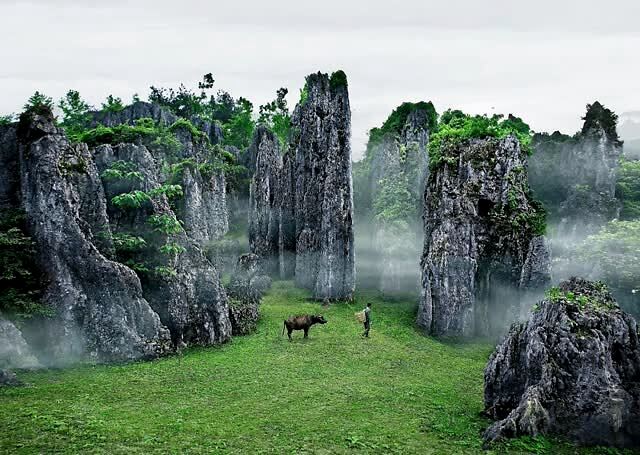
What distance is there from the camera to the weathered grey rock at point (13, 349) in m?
18.0

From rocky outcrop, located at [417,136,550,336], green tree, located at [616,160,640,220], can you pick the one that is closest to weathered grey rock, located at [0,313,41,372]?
rocky outcrop, located at [417,136,550,336]

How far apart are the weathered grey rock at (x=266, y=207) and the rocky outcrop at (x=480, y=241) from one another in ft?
67.2

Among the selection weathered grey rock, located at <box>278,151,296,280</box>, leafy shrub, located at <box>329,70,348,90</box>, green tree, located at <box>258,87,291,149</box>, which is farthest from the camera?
green tree, located at <box>258,87,291,149</box>

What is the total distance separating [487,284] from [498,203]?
4996 mm

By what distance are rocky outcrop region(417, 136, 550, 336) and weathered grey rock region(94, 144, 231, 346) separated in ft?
42.3

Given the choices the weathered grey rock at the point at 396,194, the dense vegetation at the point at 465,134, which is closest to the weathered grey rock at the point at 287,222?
the weathered grey rock at the point at 396,194

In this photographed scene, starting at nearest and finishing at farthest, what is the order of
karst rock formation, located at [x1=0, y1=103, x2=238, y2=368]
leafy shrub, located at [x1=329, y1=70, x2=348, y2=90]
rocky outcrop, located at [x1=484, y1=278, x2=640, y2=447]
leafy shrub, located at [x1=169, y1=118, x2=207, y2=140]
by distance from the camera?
1. rocky outcrop, located at [x1=484, y1=278, x2=640, y2=447]
2. karst rock formation, located at [x1=0, y1=103, x2=238, y2=368]
3. leafy shrub, located at [x1=329, y1=70, x2=348, y2=90]
4. leafy shrub, located at [x1=169, y1=118, x2=207, y2=140]

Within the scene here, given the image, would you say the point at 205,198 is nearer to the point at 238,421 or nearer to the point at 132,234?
the point at 132,234

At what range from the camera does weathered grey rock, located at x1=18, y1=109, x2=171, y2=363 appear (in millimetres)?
20203

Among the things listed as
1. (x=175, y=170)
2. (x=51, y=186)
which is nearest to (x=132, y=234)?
(x=51, y=186)

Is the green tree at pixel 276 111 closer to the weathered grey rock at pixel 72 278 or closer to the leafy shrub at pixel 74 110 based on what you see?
the leafy shrub at pixel 74 110

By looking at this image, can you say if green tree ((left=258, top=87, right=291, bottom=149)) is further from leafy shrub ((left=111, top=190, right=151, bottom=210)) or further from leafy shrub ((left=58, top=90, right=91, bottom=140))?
leafy shrub ((left=111, top=190, right=151, bottom=210))

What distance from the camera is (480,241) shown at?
2892 cm

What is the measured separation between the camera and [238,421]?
1528 centimetres
